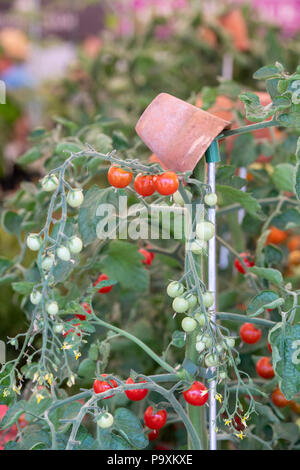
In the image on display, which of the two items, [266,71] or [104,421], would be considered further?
[266,71]

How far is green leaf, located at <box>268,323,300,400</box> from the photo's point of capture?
497 mm

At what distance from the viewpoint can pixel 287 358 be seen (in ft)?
1.65

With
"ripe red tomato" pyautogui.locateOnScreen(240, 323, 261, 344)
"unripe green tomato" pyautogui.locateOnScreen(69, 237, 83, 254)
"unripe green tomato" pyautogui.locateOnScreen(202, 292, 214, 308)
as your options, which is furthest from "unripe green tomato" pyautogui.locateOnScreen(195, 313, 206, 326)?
"ripe red tomato" pyautogui.locateOnScreen(240, 323, 261, 344)

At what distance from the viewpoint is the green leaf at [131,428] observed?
53 centimetres

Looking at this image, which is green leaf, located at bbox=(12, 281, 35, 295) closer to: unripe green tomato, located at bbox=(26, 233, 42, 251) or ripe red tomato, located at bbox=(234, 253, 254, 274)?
unripe green tomato, located at bbox=(26, 233, 42, 251)

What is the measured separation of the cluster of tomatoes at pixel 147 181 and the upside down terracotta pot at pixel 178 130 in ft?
0.12

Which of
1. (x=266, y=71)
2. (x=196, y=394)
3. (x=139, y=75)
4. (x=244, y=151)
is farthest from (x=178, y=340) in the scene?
(x=139, y=75)

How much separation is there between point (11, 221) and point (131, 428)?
1.20ft

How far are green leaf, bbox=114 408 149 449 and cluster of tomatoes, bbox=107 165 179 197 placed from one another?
0.20m

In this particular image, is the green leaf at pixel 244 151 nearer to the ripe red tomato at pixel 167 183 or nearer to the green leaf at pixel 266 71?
the green leaf at pixel 266 71

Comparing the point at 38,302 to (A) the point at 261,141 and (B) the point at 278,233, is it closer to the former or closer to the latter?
(A) the point at 261,141

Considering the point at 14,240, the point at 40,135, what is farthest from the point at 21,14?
the point at 40,135

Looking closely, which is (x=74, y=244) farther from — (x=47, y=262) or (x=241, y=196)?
(x=241, y=196)

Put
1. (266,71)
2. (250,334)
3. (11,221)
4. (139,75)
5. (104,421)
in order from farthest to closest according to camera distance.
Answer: (139,75)
(11,221)
(250,334)
(266,71)
(104,421)
